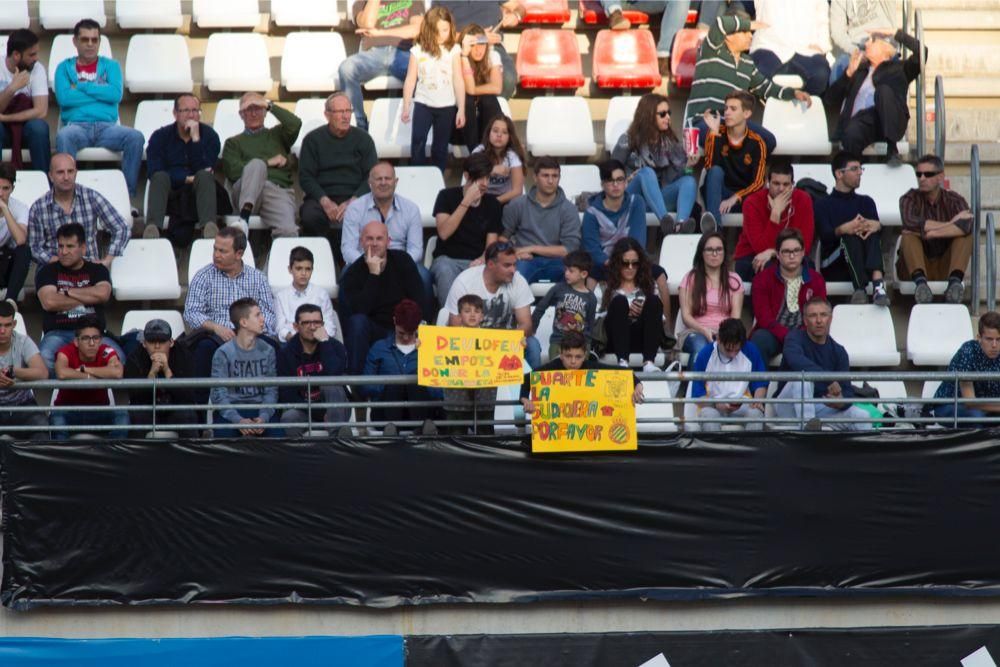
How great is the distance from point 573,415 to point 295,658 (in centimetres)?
202

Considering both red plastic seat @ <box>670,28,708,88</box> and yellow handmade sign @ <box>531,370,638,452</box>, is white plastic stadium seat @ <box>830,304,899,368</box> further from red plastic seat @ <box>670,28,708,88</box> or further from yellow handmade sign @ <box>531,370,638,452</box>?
red plastic seat @ <box>670,28,708,88</box>

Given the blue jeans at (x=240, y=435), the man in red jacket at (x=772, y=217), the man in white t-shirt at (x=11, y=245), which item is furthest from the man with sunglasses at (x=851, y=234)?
the man in white t-shirt at (x=11, y=245)

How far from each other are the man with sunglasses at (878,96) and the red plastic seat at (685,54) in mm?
1185

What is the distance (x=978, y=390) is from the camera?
9734mm

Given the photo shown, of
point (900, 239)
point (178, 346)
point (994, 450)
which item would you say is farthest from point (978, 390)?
point (178, 346)

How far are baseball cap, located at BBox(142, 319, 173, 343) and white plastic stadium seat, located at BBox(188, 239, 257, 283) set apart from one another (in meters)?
1.53

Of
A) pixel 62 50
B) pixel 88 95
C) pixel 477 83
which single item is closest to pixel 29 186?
pixel 88 95

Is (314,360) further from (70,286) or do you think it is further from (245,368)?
(70,286)

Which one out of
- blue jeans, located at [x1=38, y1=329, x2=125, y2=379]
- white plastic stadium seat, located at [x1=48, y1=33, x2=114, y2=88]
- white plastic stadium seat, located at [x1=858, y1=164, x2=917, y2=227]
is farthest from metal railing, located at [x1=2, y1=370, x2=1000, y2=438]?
white plastic stadium seat, located at [x1=48, y1=33, x2=114, y2=88]

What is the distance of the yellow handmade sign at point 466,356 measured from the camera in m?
8.80

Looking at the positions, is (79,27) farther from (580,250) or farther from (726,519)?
(726,519)

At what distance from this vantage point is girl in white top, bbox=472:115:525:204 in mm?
11375

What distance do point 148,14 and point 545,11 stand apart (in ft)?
10.4

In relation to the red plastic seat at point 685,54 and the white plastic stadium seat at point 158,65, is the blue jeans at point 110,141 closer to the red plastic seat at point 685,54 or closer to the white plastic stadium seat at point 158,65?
the white plastic stadium seat at point 158,65
